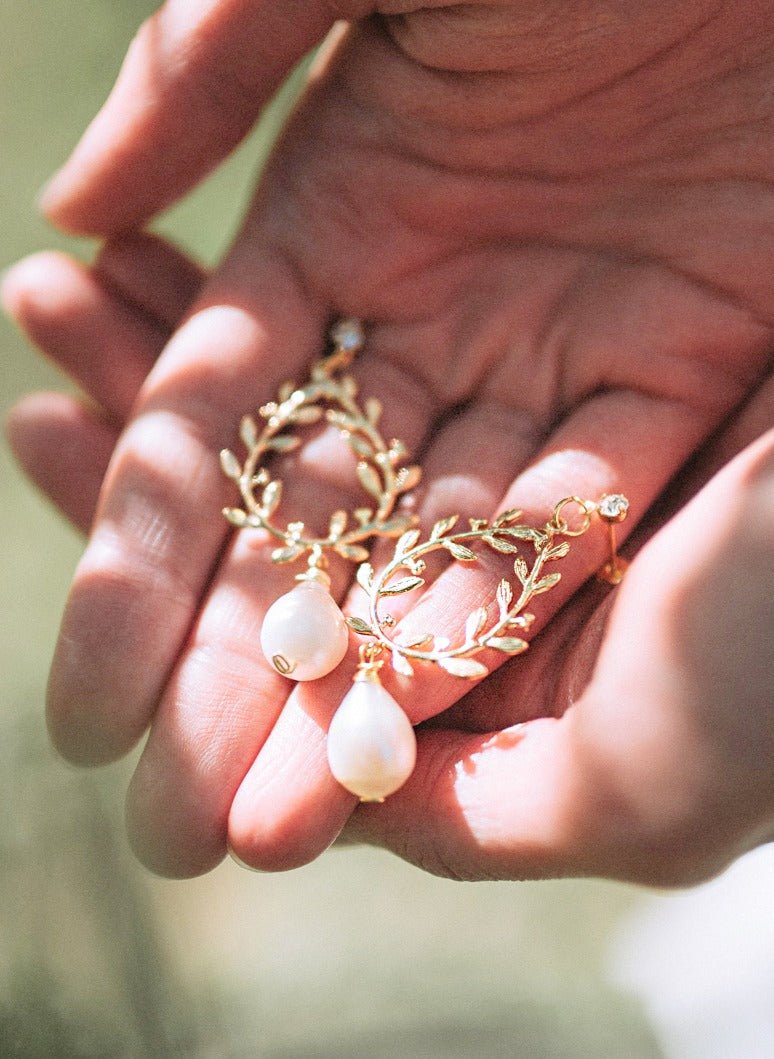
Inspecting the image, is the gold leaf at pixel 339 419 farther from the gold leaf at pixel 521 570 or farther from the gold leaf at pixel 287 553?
the gold leaf at pixel 521 570

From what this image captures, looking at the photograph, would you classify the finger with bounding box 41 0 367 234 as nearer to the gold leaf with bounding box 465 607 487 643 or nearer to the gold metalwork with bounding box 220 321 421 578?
the gold metalwork with bounding box 220 321 421 578

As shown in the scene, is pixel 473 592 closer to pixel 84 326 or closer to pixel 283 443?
pixel 283 443

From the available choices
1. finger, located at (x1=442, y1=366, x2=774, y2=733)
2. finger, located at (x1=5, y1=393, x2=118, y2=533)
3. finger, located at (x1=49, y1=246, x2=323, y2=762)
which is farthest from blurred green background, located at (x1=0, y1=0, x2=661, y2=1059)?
finger, located at (x1=442, y1=366, x2=774, y2=733)

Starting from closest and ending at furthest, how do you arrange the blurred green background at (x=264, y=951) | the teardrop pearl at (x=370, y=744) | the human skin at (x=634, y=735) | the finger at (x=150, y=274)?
the human skin at (x=634, y=735)
the teardrop pearl at (x=370, y=744)
the blurred green background at (x=264, y=951)
the finger at (x=150, y=274)

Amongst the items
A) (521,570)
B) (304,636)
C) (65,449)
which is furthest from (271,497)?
(65,449)

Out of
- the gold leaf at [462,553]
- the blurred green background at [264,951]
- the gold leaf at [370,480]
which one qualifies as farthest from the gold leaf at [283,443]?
the blurred green background at [264,951]

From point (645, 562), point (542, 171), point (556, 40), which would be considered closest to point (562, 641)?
point (645, 562)
